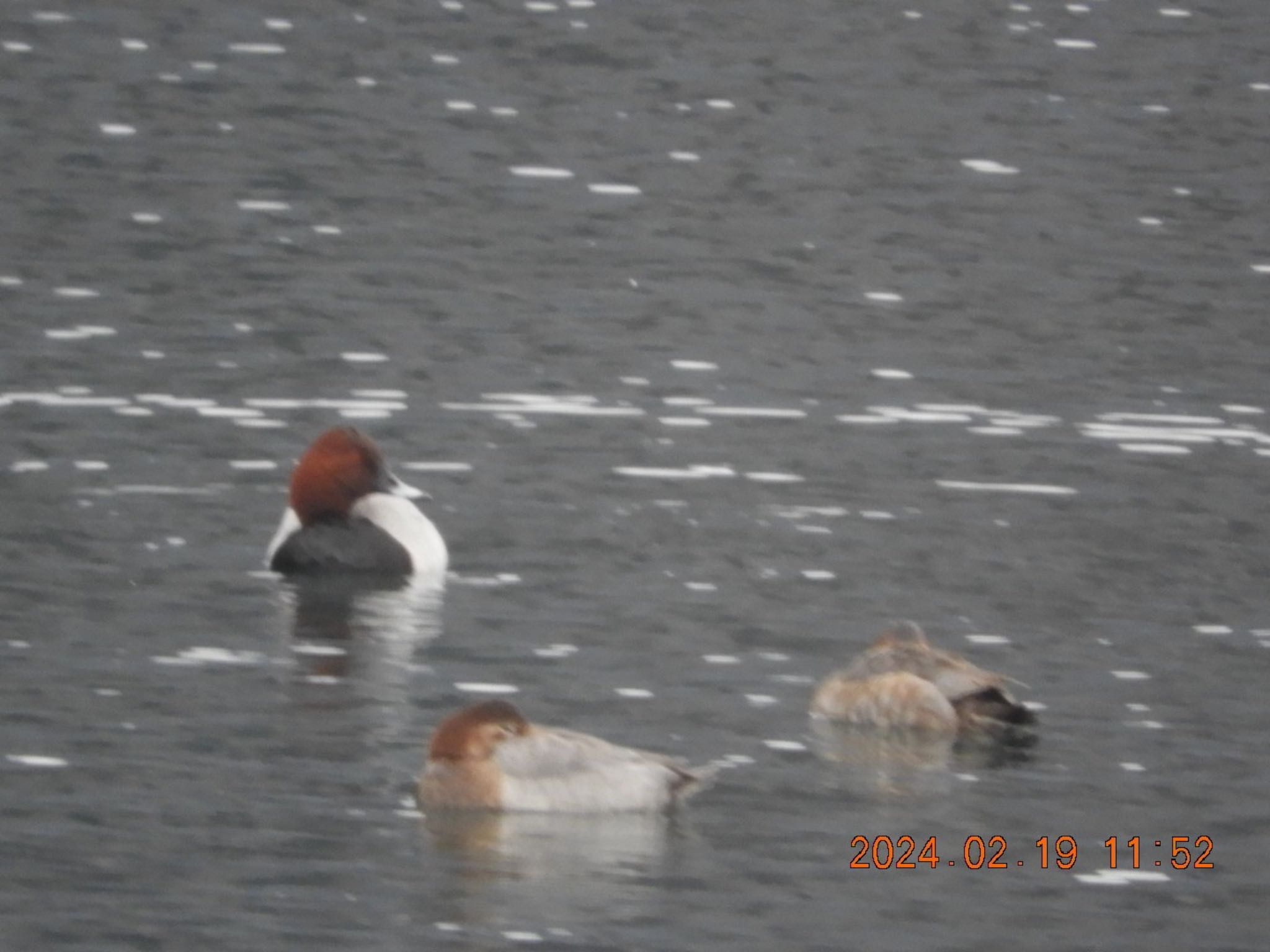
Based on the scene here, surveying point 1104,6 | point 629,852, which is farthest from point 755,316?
point 1104,6

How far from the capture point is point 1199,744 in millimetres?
13375

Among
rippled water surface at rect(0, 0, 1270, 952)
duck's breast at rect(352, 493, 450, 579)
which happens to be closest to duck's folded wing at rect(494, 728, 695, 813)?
rippled water surface at rect(0, 0, 1270, 952)

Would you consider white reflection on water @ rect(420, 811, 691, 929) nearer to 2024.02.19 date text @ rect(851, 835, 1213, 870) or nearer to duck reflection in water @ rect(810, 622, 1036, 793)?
2024.02.19 date text @ rect(851, 835, 1213, 870)

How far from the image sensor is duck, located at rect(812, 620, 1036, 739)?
43.6ft

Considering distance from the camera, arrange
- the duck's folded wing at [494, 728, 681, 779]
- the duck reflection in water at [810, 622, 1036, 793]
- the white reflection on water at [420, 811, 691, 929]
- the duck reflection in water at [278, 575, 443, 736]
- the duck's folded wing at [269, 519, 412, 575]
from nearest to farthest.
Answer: the white reflection on water at [420, 811, 691, 929], the duck's folded wing at [494, 728, 681, 779], the duck reflection in water at [810, 622, 1036, 793], the duck reflection in water at [278, 575, 443, 736], the duck's folded wing at [269, 519, 412, 575]

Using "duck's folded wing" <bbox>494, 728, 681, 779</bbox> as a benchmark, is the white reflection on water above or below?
below

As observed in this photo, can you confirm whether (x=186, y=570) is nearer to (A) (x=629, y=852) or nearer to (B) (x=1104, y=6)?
(A) (x=629, y=852)

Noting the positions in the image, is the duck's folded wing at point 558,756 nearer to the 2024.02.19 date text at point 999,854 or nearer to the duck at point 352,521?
the 2024.02.19 date text at point 999,854

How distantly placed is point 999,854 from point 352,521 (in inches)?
246

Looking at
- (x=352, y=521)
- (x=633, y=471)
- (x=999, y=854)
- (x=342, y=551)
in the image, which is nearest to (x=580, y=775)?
(x=999, y=854)

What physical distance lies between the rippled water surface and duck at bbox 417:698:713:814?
0.12 meters

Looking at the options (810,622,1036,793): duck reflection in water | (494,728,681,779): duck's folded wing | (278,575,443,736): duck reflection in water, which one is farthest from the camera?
(278,575,443,736): duck reflection in water

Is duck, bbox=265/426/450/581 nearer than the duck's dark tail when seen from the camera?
No

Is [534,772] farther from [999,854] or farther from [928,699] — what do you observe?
[928,699]
